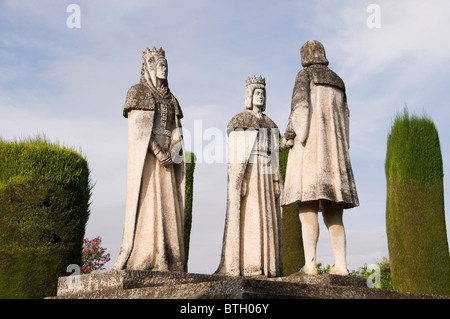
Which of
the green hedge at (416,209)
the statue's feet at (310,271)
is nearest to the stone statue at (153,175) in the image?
the statue's feet at (310,271)

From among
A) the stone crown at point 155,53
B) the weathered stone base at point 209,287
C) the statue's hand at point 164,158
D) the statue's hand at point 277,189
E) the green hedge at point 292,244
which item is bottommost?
the weathered stone base at point 209,287

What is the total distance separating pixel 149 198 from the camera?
30.3 feet

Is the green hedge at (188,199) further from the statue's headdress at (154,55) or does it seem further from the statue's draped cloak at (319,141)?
the statue's draped cloak at (319,141)

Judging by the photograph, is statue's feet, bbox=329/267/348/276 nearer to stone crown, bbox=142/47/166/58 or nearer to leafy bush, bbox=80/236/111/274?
stone crown, bbox=142/47/166/58

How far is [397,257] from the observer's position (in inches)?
586

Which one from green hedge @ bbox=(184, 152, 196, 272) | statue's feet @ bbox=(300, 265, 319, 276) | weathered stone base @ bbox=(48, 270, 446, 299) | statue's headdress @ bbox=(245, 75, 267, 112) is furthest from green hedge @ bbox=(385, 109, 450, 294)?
statue's feet @ bbox=(300, 265, 319, 276)

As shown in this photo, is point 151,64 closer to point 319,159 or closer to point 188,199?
point 319,159

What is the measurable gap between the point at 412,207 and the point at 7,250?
9.64m

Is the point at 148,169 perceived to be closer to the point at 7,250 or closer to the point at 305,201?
the point at 305,201

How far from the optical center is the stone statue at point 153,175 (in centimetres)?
902

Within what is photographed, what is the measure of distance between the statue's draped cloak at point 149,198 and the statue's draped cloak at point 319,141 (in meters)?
1.99
